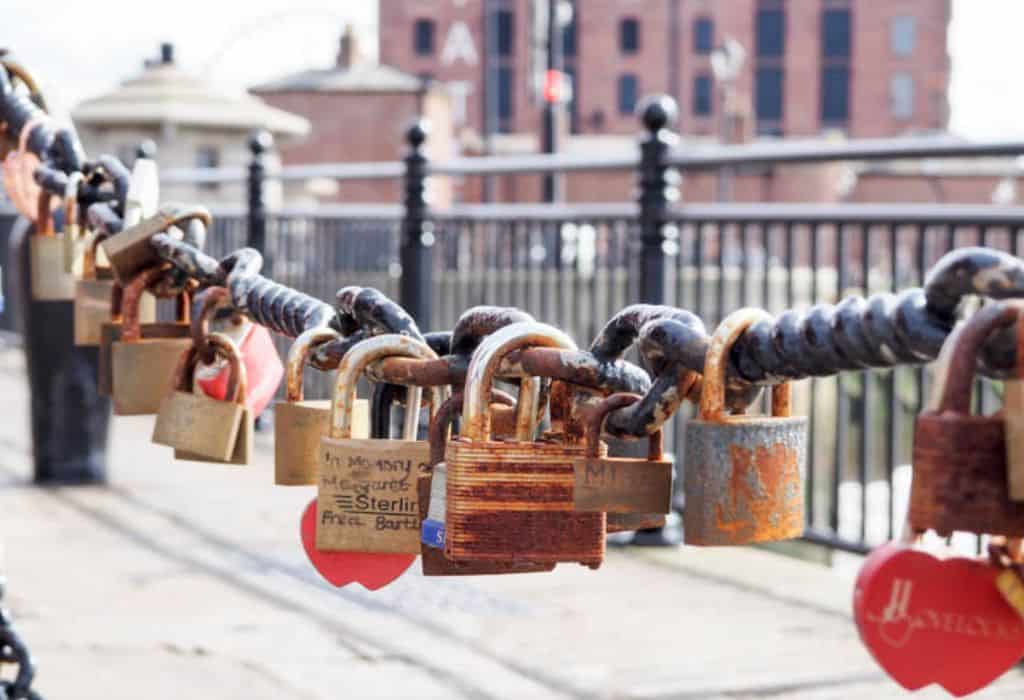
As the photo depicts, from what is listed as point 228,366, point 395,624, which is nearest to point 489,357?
point 228,366

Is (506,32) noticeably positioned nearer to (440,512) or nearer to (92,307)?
(92,307)

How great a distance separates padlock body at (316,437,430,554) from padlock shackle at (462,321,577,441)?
19 centimetres

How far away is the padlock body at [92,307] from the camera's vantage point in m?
2.56

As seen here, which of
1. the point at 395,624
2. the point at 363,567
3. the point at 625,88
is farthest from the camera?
the point at 625,88

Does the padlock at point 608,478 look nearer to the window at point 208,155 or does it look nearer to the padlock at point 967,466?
the padlock at point 967,466

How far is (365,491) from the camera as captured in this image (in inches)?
68.2

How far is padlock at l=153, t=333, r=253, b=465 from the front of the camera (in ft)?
6.80

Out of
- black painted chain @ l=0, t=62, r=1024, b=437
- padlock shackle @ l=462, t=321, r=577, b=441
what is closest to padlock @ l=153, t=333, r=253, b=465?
black painted chain @ l=0, t=62, r=1024, b=437

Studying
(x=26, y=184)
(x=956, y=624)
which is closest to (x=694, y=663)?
(x=26, y=184)

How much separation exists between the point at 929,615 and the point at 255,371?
1.26 metres

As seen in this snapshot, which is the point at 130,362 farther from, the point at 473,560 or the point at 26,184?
the point at 473,560

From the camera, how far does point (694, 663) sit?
4832 mm

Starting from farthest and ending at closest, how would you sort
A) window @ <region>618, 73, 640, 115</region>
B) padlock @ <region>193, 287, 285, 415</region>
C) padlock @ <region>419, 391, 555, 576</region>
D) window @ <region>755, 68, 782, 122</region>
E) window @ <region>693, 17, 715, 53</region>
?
window @ <region>755, 68, 782, 122</region>
window @ <region>618, 73, 640, 115</region>
window @ <region>693, 17, 715, 53</region>
padlock @ <region>193, 287, 285, 415</region>
padlock @ <region>419, 391, 555, 576</region>

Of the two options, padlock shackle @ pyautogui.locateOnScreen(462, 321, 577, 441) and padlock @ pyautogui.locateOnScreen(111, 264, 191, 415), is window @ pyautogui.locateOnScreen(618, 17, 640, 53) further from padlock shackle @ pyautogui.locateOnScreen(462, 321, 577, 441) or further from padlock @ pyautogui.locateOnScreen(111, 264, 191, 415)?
padlock shackle @ pyautogui.locateOnScreen(462, 321, 577, 441)
